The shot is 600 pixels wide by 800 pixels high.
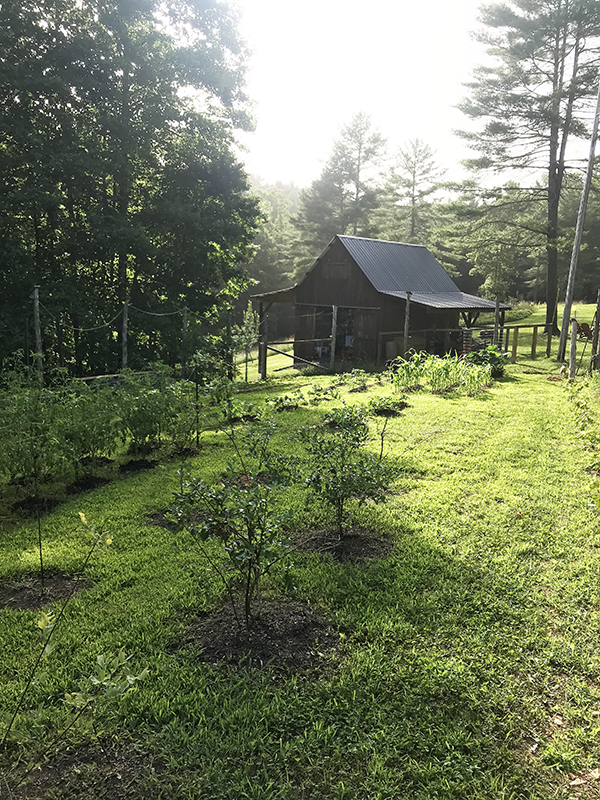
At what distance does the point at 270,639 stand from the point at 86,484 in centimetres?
394

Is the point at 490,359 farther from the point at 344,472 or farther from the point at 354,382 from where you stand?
the point at 344,472

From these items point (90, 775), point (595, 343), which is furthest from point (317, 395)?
point (90, 775)

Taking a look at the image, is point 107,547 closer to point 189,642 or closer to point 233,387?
point 189,642

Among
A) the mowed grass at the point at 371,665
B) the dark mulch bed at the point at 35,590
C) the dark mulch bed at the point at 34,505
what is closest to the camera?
the mowed grass at the point at 371,665

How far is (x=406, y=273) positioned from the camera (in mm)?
21734

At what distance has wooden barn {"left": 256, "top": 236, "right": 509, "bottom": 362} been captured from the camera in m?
19.7

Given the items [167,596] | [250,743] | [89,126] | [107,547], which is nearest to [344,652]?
[250,743]

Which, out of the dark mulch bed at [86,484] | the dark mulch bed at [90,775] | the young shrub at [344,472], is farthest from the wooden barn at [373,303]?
the dark mulch bed at [90,775]

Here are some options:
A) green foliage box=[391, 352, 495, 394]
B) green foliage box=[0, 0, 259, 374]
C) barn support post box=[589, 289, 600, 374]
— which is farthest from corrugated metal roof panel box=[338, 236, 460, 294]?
barn support post box=[589, 289, 600, 374]

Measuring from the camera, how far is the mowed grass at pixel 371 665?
8.36ft

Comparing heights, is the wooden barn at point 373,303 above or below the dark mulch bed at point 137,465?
above

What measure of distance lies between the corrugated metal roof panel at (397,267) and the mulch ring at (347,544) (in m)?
15.4

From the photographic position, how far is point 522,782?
2.51m

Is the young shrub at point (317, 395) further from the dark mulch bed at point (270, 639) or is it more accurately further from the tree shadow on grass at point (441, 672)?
the dark mulch bed at point (270, 639)
